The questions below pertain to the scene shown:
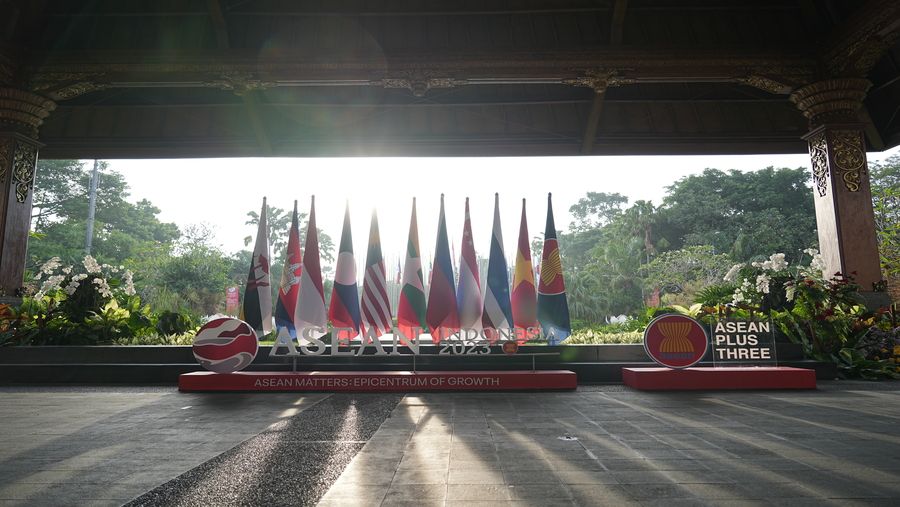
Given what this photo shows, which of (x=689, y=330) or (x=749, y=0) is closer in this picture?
(x=689, y=330)

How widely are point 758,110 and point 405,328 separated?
37.9 ft

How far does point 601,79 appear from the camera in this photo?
11047 millimetres

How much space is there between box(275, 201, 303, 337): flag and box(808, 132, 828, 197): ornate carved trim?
11.5 m

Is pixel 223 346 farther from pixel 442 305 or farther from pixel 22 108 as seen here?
pixel 22 108

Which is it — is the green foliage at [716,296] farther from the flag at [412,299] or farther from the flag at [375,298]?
the flag at [375,298]

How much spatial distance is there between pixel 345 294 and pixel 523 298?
11.7ft

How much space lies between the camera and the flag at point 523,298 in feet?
31.9

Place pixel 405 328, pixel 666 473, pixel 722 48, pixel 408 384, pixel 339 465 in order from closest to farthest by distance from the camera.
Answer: pixel 666 473, pixel 339 465, pixel 408 384, pixel 405 328, pixel 722 48

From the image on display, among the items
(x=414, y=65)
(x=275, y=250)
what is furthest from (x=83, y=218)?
(x=414, y=65)

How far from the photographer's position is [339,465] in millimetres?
3729

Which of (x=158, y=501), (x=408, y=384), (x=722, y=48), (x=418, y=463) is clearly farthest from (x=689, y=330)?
(x=158, y=501)

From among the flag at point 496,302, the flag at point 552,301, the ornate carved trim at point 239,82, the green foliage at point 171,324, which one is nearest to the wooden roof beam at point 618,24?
the flag at point 552,301

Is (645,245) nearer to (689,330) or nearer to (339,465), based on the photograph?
(689,330)

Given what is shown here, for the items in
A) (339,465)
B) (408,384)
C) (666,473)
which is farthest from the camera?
(408,384)
